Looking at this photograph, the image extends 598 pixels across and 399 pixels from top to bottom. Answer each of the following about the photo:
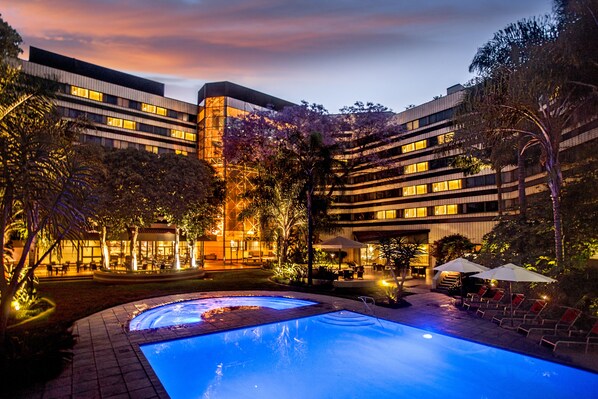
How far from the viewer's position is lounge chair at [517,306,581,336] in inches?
435

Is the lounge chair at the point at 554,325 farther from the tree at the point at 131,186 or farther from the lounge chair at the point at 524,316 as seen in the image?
the tree at the point at 131,186

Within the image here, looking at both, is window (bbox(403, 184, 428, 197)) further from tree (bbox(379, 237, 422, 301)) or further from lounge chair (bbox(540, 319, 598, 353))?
lounge chair (bbox(540, 319, 598, 353))

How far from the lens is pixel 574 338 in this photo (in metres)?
10.4

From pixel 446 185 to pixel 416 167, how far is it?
188 inches

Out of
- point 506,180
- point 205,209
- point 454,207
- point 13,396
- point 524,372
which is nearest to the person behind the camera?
point 13,396

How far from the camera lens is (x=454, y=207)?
4019 cm

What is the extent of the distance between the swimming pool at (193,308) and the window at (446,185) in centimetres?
2864

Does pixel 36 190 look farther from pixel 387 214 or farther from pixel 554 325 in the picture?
pixel 387 214

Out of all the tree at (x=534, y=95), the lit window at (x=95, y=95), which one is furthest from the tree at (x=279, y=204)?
the lit window at (x=95, y=95)

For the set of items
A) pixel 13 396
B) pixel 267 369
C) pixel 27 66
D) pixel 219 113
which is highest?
pixel 27 66

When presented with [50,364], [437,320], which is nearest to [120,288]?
[50,364]

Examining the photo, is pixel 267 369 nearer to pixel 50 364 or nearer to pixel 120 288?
pixel 50 364

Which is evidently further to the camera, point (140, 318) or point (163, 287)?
point (163, 287)

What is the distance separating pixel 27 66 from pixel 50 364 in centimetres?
4751
